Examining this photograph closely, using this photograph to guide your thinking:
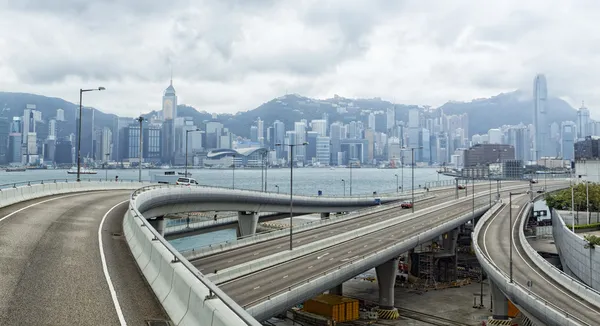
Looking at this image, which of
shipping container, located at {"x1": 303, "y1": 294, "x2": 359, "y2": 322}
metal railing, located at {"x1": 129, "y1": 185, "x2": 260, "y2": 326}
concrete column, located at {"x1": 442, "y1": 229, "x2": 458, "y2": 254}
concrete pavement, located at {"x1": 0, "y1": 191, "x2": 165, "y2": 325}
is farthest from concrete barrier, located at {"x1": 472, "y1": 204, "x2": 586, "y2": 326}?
concrete column, located at {"x1": 442, "y1": 229, "x2": 458, "y2": 254}

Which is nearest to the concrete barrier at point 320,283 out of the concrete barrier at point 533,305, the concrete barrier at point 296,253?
the concrete barrier at point 296,253

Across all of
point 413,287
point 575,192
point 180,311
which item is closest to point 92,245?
point 180,311

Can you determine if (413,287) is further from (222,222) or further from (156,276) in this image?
(156,276)

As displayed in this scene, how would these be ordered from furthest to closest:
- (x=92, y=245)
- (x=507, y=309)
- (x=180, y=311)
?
(x=507, y=309), (x=92, y=245), (x=180, y=311)

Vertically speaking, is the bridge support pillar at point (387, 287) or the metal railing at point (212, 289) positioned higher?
the metal railing at point (212, 289)

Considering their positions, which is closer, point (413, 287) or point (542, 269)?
point (542, 269)

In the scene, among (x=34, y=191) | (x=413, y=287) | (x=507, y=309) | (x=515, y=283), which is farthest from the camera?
(x=413, y=287)

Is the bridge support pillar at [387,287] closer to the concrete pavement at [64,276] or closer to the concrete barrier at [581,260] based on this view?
the concrete barrier at [581,260]
